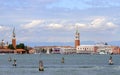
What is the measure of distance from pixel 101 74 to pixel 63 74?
256 inches

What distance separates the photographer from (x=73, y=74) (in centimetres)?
7525

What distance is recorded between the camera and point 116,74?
76125mm

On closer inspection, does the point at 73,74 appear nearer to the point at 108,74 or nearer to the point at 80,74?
the point at 80,74

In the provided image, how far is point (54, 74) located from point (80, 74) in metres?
4.43

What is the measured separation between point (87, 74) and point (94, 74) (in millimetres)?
1325

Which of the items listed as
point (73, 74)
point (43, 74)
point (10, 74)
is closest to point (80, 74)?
point (73, 74)

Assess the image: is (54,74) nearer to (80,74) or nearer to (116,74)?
(80,74)

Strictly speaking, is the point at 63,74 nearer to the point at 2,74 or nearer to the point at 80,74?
the point at 80,74

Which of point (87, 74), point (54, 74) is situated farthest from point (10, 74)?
point (87, 74)

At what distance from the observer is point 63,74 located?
74.7 metres

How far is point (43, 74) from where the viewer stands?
247 feet

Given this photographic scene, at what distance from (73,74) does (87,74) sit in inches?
93.8

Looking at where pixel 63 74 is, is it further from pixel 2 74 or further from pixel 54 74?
pixel 2 74

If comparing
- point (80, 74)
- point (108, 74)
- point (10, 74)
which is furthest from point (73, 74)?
point (10, 74)
